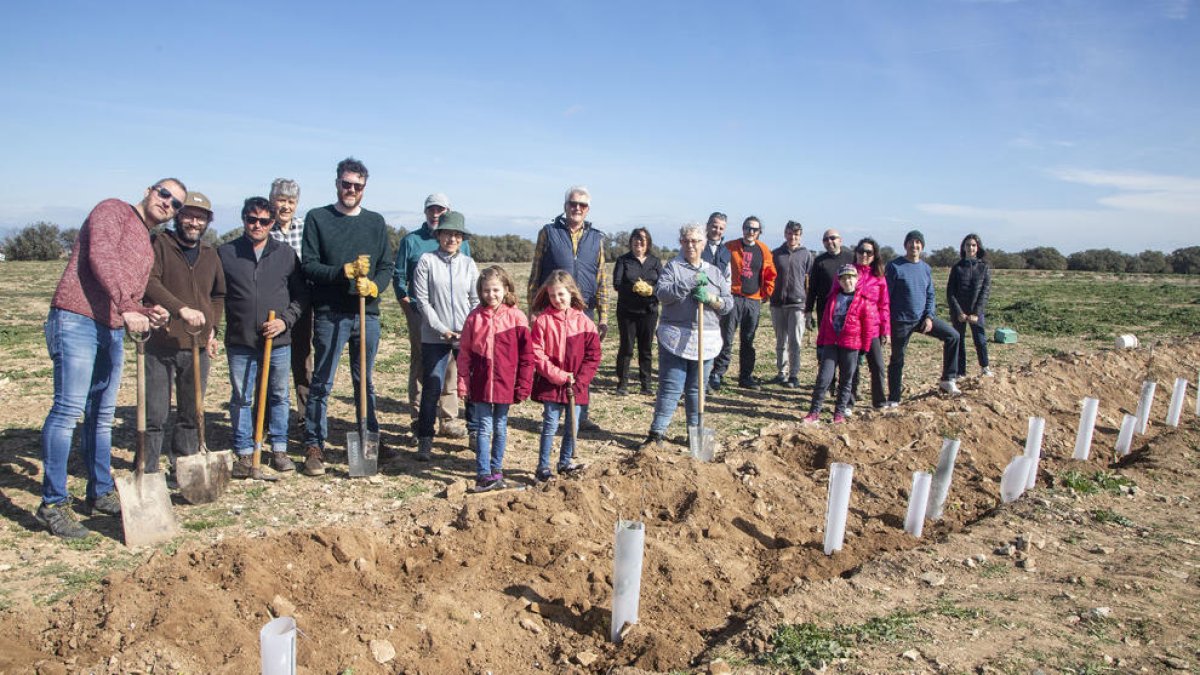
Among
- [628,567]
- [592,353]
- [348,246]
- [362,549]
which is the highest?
[348,246]

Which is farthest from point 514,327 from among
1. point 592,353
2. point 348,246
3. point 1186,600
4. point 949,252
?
point 949,252

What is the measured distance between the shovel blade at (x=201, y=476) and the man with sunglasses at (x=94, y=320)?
0.53 metres

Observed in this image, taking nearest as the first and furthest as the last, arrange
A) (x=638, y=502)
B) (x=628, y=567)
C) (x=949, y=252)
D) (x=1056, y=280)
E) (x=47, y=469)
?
(x=628, y=567) < (x=47, y=469) < (x=638, y=502) < (x=1056, y=280) < (x=949, y=252)

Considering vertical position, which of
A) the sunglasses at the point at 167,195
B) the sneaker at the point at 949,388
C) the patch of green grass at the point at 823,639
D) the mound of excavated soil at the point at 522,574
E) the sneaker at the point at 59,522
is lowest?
the sneaker at the point at 59,522

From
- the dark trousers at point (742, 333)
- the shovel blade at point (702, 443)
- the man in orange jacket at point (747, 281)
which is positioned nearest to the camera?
the shovel blade at point (702, 443)

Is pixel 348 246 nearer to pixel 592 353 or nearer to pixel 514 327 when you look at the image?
pixel 514 327

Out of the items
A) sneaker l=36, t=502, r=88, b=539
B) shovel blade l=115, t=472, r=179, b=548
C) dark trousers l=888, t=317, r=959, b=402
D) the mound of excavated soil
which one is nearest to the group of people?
sneaker l=36, t=502, r=88, b=539

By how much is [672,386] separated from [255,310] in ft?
11.3

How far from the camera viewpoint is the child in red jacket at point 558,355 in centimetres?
619

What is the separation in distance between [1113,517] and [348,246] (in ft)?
19.2

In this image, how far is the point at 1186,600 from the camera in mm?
4465

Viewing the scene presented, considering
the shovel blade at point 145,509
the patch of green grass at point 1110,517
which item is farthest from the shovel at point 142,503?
the patch of green grass at point 1110,517

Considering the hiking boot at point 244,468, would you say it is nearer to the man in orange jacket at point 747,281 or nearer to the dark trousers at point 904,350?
the man in orange jacket at point 747,281

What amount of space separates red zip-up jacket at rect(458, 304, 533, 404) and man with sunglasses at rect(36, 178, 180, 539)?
81.0 inches
